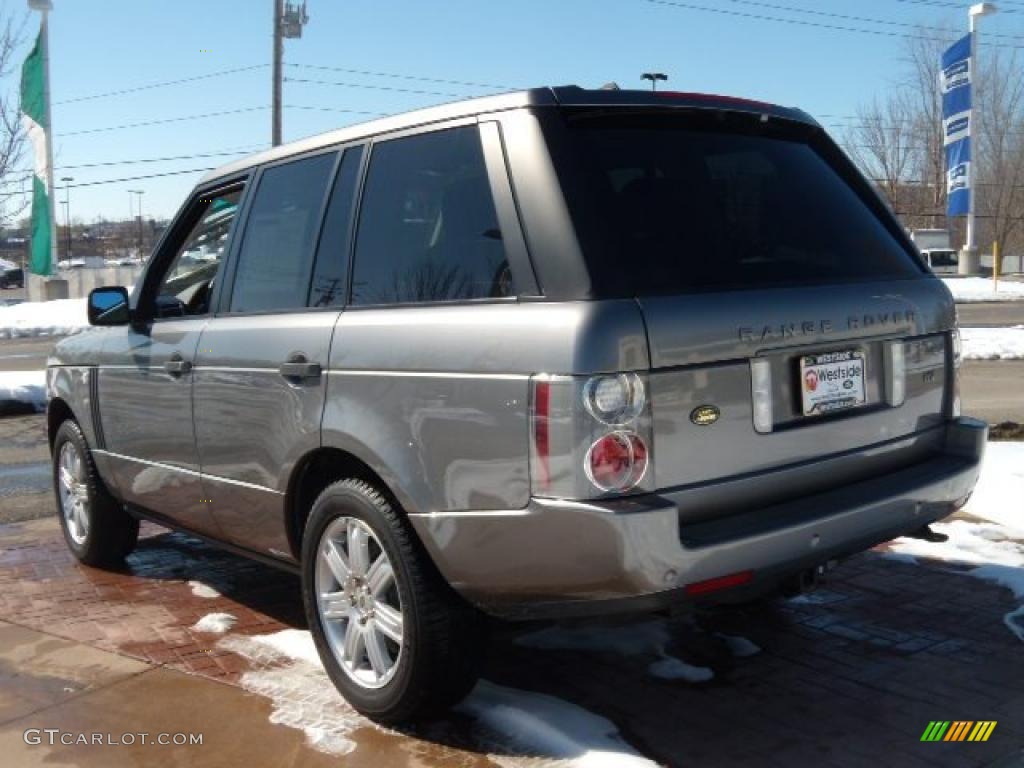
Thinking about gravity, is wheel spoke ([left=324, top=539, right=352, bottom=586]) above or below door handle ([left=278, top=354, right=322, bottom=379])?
below

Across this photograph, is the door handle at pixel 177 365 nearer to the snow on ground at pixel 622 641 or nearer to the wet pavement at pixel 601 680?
the wet pavement at pixel 601 680

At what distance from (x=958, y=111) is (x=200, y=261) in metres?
31.3

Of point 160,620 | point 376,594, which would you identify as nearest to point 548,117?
point 376,594

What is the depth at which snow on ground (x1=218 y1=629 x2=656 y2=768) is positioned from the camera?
127 inches

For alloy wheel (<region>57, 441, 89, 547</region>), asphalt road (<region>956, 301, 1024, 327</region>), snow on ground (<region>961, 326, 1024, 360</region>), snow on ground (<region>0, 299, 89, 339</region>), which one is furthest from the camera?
snow on ground (<region>0, 299, 89, 339</region>)

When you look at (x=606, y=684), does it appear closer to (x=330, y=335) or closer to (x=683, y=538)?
(x=683, y=538)

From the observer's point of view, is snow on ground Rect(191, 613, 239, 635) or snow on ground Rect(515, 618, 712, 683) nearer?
snow on ground Rect(515, 618, 712, 683)

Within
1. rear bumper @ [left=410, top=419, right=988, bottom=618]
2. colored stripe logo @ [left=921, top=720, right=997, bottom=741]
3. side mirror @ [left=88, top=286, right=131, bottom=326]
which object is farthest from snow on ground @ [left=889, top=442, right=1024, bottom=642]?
side mirror @ [left=88, top=286, right=131, bottom=326]

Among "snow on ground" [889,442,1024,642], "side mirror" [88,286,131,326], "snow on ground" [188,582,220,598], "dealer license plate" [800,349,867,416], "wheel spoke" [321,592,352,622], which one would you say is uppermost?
"side mirror" [88,286,131,326]

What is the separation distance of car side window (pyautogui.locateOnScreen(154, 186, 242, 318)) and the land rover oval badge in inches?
93.4

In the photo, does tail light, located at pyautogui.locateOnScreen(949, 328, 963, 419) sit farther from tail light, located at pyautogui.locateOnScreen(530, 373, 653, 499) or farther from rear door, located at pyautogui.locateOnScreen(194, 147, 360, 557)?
rear door, located at pyautogui.locateOnScreen(194, 147, 360, 557)

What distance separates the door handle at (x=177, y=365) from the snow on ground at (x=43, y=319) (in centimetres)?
2240

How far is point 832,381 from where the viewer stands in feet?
10.8

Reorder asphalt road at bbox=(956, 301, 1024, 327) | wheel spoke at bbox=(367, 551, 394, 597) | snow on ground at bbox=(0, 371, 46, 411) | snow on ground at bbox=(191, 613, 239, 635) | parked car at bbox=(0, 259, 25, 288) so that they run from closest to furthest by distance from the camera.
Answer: wheel spoke at bbox=(367, 551, 394, 597) < snow on ground at bbox=(191, 613, 239, 635) < snow on ground at bbox=(0, 371, 46, 411) < asphalt road at bbox=(956, 301, 1024, 327) < parked car at bbox=(0, 259, 25, 288)
